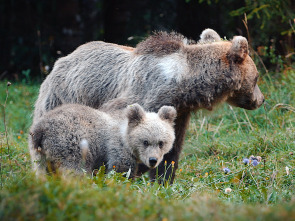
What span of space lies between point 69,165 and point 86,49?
Result: 2671mm

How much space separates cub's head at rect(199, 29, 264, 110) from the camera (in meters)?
5.98

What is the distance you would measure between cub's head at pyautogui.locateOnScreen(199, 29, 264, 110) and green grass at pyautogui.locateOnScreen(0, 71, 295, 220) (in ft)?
1.06

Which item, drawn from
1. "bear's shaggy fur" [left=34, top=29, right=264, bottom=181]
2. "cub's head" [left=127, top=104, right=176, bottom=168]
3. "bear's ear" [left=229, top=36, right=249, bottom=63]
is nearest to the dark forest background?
"bear's shaggy fur" [left=34, top=29, right=264, bottom=181]

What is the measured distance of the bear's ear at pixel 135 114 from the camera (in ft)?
17.0

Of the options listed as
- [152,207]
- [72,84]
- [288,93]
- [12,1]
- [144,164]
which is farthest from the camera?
[12,1]

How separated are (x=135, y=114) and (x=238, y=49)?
1703 millimetres

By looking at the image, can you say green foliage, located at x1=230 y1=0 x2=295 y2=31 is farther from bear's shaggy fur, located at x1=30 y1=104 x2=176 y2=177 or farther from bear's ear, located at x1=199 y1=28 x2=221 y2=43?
bear's shaggy fur, located at x1=30 y1=104 x2=176 y2=177

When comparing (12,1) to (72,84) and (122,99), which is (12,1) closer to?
(72,84)

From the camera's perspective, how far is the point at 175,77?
19.1ft

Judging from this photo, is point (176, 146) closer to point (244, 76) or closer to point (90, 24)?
point (244, 76)

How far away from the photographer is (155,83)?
5.87 meters

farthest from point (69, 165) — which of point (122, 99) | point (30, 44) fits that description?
point (30, 44)

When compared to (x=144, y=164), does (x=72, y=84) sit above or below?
above

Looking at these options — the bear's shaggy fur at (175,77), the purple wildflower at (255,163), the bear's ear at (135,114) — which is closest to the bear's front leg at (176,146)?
the bear's shaggy fur at (175,77)
